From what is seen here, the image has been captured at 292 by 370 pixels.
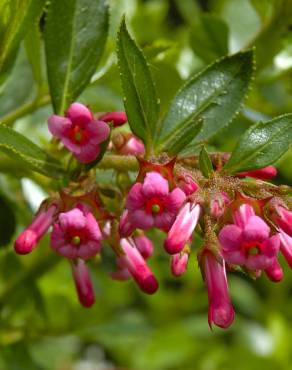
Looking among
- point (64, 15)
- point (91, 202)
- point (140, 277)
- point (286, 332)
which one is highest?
point (64, 15)

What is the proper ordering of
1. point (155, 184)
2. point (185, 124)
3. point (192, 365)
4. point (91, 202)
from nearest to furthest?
point (155, 184), point (91, 202), point (185, 124), point (192, 365)

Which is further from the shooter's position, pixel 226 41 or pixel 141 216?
pixel 226 41

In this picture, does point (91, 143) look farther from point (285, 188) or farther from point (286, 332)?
point (286, 332)

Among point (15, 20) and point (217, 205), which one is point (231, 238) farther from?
point (15, 20)

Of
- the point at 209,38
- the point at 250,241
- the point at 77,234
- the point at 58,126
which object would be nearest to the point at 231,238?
the point at 250,241

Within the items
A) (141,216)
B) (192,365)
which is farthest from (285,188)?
(192,365)

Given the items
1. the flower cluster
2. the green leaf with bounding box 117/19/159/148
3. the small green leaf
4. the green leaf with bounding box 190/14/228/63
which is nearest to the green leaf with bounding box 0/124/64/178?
the flower cluster
